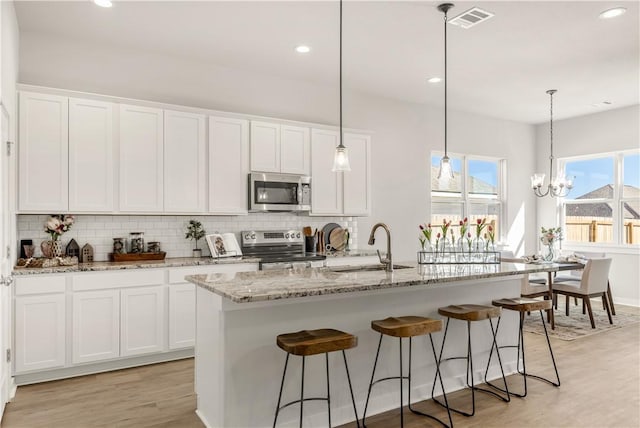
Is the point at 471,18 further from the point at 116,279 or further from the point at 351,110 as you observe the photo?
the point at 116,279

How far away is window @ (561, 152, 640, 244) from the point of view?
679cm

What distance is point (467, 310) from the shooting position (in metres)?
3.13

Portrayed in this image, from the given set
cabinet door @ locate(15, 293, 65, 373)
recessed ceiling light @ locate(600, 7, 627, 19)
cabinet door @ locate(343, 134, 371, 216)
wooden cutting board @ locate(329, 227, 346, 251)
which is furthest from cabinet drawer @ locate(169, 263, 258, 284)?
recessed ceiling light @ locate(600, 7, 627, 19)

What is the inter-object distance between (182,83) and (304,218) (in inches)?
81.5

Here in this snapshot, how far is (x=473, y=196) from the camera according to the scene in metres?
7.37

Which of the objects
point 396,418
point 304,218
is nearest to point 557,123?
point 304,218

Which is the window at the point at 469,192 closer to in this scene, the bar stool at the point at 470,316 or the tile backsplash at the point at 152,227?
the tile backsplash at the point at 152,227

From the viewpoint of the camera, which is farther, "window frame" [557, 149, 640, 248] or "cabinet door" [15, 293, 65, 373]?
A: "window frame" [557, 149, 640, 248]

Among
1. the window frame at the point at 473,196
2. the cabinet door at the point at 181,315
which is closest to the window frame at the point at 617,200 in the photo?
the window frame at the point at 473,196

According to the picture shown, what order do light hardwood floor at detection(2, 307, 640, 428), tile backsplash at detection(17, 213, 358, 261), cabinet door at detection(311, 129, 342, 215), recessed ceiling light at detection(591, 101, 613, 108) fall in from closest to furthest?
1. light hardwood floor at detection(2, 307, 640, 428)
2. tile backsplash at detection(17, 213, 358, 261)
3. cabinet door at detection(311, 129, 342, 215)
4. recessed ceiling light at detection(591, 101, 613, 108)

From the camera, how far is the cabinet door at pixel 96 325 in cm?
362

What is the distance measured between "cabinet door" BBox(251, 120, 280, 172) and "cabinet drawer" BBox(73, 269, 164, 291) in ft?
4.99

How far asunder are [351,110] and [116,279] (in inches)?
140

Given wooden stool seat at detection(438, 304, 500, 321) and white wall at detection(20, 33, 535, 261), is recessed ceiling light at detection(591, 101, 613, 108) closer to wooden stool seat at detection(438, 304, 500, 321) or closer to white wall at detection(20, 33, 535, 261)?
white wall at detection(20, 33, 535, 261)
